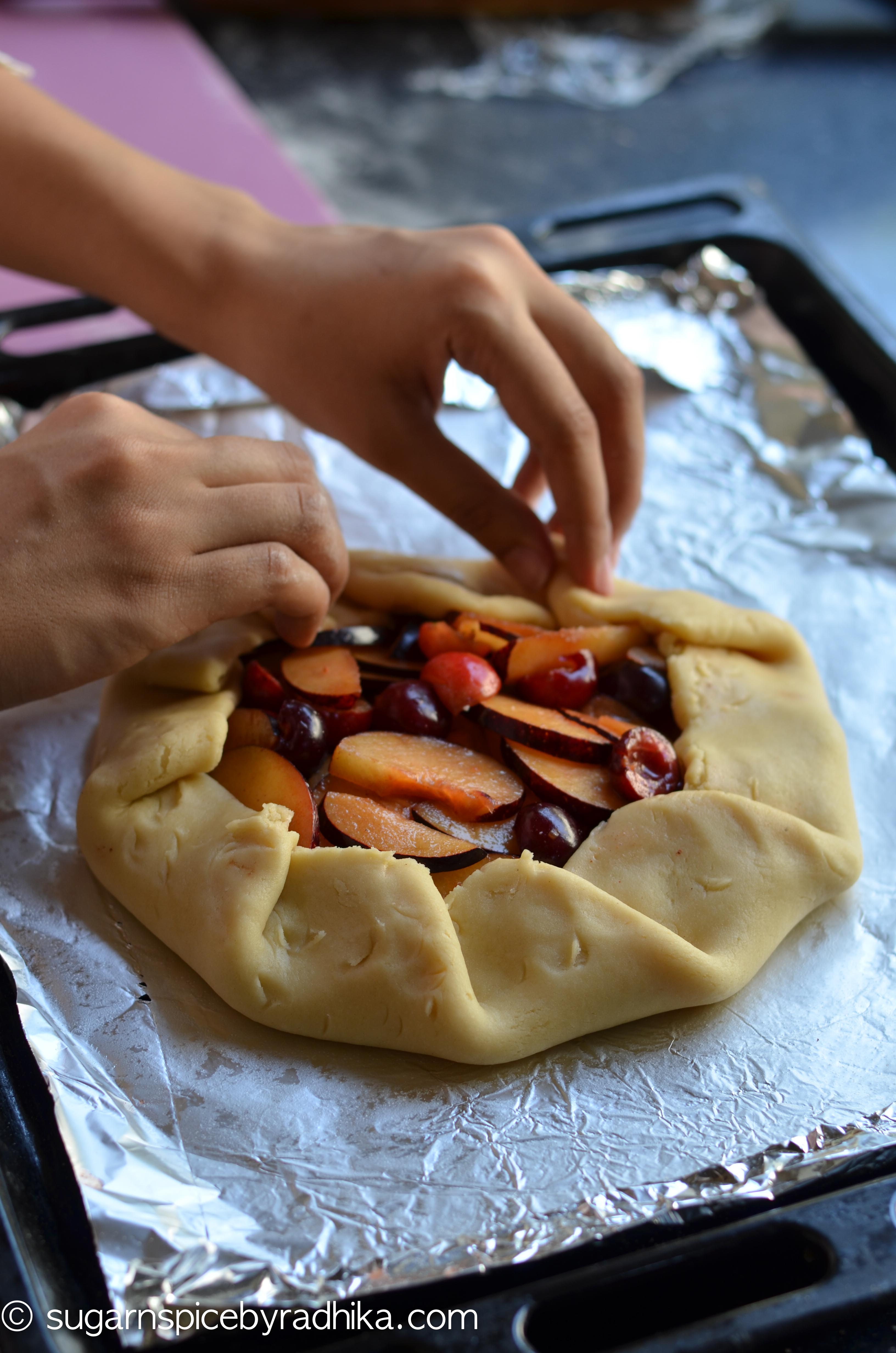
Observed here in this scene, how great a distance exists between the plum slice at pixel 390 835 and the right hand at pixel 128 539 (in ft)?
1.07

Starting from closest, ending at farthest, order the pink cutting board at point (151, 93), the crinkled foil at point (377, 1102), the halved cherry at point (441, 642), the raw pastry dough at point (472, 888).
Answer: the crinkled foil at point (377, 1102)
the raw pastry dough at point (472, 888)
the halved cherry at point (441, 642)
the pink cutting board at point (151, 93)

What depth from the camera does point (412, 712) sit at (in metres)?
1.75

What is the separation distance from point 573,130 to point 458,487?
4.42m

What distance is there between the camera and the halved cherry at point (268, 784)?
1614 millimetres

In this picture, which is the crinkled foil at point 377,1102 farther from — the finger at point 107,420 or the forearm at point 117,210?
the forearm at point 117,210

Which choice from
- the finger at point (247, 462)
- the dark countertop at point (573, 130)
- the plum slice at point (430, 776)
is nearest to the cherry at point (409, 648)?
the plum slice at point (430, 776)

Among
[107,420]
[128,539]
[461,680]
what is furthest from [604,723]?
[107,420]

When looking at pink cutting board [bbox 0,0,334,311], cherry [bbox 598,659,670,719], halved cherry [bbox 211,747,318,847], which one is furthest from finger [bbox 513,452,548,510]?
pink cutting board [bbox 0,0,334,311]

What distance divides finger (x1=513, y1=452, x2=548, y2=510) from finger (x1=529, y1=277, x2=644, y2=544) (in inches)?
7.6

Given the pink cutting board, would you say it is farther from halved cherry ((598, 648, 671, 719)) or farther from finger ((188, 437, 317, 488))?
halved cherry ((598, 648, 671, 719))

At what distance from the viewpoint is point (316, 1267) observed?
1.22 meters

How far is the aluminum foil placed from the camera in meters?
5.84

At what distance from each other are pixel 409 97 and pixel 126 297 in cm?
416

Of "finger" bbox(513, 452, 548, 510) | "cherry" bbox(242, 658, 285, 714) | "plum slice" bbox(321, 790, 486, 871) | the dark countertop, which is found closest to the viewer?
"plum slice" bbox(321, 790, 486, 871)
